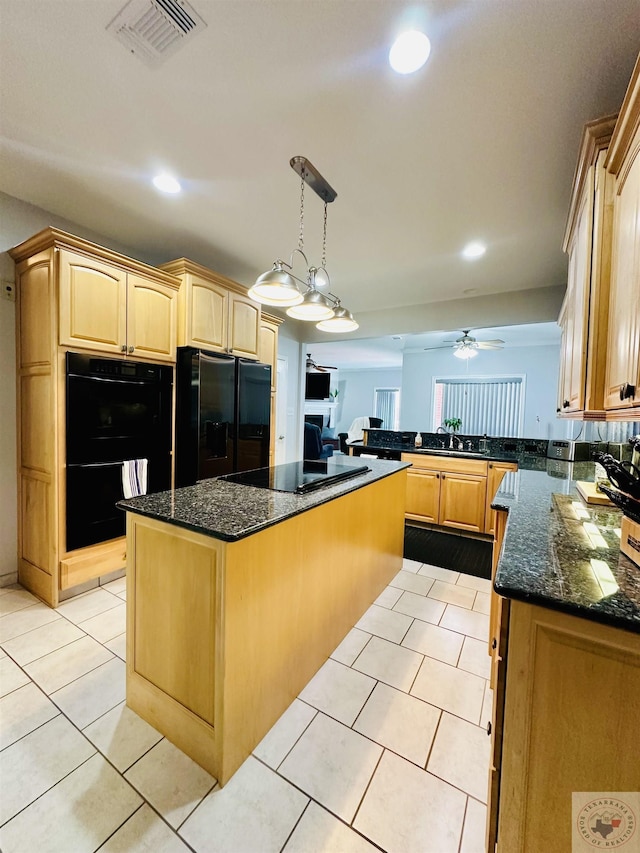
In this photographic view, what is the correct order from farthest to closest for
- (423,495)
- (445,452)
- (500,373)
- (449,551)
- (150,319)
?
(500,373)
(445,452)
(423,495)
(449,551)
(150,319)

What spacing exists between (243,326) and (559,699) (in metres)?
3.19

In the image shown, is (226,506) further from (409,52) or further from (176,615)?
(409,52)

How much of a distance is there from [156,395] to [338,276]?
83.2 inches

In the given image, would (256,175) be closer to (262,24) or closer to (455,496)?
(262,24)

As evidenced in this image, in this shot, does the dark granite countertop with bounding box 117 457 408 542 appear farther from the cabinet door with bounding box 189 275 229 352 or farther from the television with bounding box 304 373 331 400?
the television with bounding box 304 373 331 400

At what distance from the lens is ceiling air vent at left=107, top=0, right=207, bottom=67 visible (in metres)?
1.17

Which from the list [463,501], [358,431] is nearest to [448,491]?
[463,501]

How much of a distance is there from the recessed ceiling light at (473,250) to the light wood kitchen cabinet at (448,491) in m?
2.07

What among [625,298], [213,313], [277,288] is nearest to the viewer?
[625,298]

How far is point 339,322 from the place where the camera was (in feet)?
8.00

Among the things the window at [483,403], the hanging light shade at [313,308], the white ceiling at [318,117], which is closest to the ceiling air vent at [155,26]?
the white ceiling at [318,117]

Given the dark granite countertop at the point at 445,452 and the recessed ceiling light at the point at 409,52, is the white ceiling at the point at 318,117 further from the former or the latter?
the dark granite countertop at the point at 445,452

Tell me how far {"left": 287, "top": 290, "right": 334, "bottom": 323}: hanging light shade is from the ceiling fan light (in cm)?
14

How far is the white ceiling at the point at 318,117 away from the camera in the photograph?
1204 millimetres
